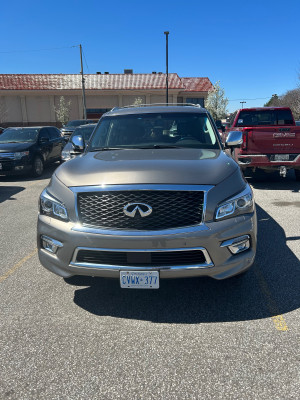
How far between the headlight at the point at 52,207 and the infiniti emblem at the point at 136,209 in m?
0.55

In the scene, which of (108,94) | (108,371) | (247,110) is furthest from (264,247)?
(108,94)

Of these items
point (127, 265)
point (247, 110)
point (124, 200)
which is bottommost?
point (127, 265)

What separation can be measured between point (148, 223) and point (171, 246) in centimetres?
27

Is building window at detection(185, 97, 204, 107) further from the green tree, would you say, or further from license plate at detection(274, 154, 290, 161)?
license plate at detection(274, 154, 290, 161)

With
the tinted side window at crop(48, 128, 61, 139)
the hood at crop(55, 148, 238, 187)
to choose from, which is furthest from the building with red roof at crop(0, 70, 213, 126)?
the hood at crop(55, 148, 238, 187)

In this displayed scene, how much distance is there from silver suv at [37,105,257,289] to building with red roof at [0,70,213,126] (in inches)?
1462

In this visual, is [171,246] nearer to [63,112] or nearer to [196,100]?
[63,112]

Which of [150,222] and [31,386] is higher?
→ [150,222]

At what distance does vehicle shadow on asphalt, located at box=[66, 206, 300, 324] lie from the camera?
3008mm

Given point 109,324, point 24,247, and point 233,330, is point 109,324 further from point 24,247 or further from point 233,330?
point 24,247

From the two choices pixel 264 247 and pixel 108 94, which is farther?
pixel 108 94

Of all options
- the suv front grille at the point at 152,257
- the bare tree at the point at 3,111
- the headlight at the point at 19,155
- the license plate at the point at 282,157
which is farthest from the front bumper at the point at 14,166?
the bare tree at the point at 3,111

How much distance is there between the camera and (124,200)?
109 inches

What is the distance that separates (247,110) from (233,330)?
27.6 ft
